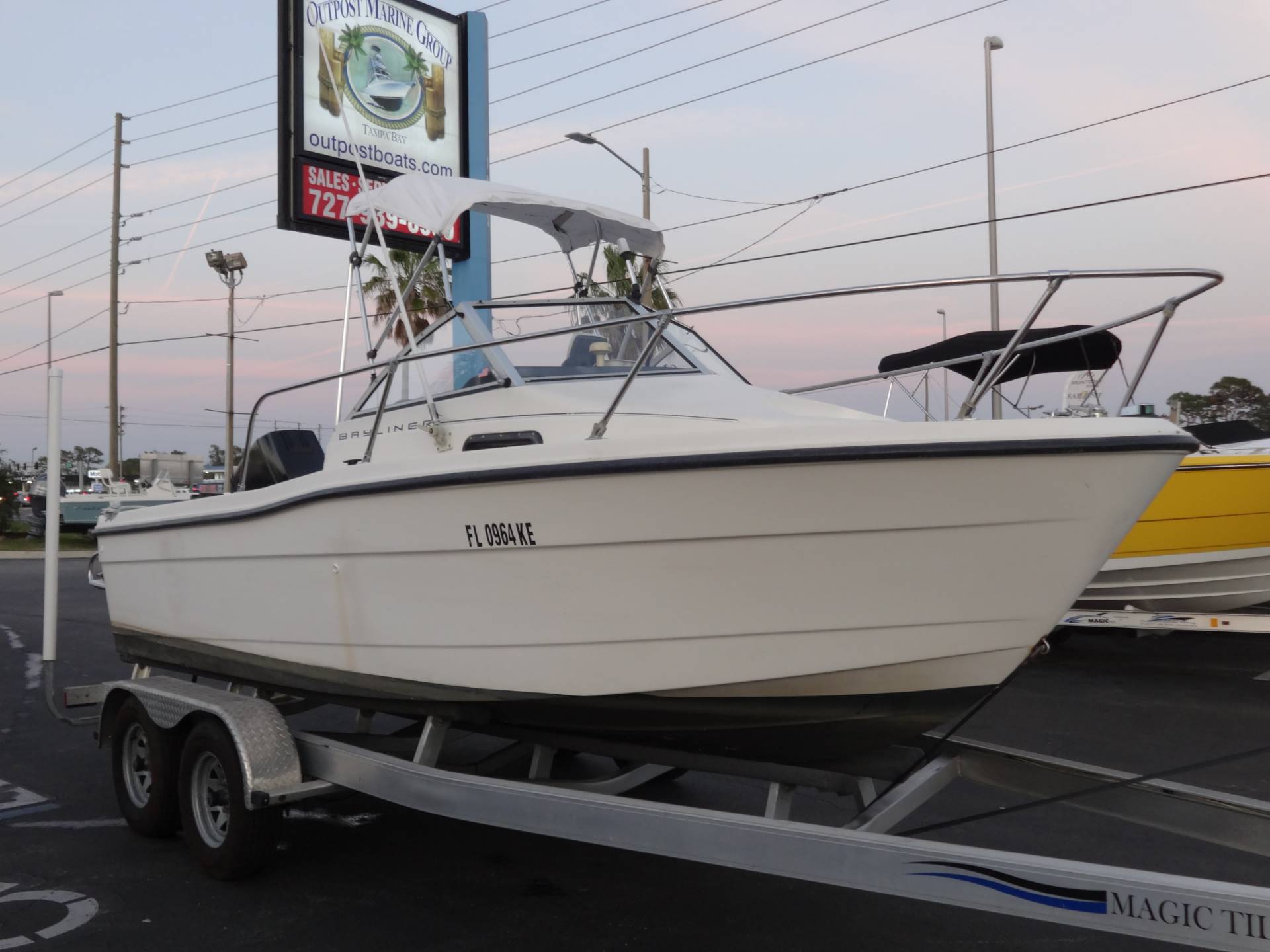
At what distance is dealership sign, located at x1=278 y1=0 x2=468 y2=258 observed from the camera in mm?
10766

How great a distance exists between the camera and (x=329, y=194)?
1100 cm

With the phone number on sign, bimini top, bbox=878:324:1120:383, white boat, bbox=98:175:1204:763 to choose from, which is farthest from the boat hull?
the phone number on sign

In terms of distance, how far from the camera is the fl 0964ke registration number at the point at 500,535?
3.27 m

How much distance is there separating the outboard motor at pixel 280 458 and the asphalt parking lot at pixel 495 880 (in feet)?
5.03

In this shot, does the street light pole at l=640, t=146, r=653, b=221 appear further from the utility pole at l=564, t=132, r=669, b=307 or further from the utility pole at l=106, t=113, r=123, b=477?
the utility pole at l=106, t=113, r=123, b=477

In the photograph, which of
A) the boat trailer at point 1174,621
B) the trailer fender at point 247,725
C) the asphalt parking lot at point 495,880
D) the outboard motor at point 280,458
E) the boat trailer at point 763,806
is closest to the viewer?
the boat trailer at point 763,806

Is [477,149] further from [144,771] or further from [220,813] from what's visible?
[220,813]

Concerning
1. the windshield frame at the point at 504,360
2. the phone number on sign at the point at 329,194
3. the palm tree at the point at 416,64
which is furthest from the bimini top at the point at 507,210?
the palm tree at the point at 416,64

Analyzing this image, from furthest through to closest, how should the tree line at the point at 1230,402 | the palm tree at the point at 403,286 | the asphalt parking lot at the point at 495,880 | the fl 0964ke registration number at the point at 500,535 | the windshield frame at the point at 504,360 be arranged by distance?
the tree line at the point at 1230,402 < the palm tree at the point at 403,286 < the windshield frame at the point at 504,360 < the asphalt parking lot at the point at 495,880 < the fl 0964ke registration number at the point at 500,535

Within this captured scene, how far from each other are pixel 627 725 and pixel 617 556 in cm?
64

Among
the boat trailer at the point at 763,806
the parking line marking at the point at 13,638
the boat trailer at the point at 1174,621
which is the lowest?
the parking line marking at the point at 13,638

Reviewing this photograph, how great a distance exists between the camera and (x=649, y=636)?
317 cm

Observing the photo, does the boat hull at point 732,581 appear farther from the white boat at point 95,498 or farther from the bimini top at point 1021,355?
the white boat at point 95,498

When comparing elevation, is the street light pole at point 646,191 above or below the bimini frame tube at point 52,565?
above
